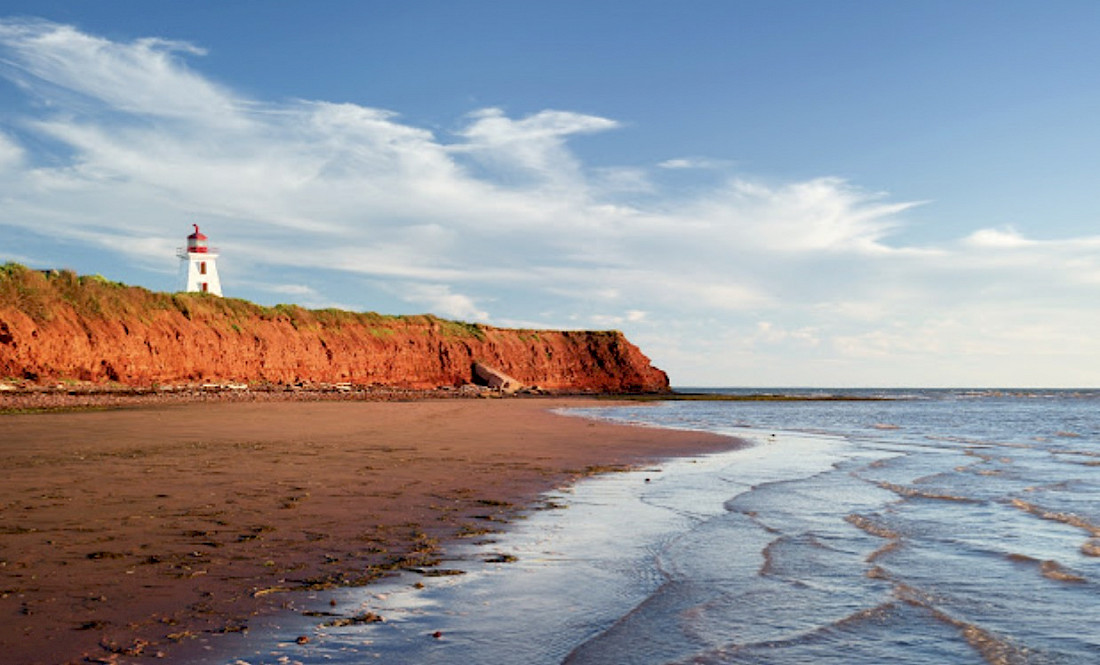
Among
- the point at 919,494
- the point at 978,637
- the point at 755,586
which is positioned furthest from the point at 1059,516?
the point at 978,637

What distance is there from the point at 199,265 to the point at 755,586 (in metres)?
74.3

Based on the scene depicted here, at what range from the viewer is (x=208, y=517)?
27.0ft

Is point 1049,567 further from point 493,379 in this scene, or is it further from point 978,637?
point 493,379

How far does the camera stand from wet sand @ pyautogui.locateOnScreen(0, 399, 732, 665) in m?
4.98

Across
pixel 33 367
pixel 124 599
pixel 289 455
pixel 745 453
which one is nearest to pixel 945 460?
pixel 745 453

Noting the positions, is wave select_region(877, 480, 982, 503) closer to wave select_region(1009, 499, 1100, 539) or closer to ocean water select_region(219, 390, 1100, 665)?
ocean water select_region(219, 390, 1100, 665)

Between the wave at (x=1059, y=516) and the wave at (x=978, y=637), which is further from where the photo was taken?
the wave at (x=1059, y=516)

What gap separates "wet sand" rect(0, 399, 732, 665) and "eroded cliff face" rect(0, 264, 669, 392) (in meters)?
23.2

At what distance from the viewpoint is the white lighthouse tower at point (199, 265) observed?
71.8 metres

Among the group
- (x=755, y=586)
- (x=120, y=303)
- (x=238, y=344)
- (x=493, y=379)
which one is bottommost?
(x=755, y=586)

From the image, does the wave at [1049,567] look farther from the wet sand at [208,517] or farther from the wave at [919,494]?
the wet sand at [208,517]

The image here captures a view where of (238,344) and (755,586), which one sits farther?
(238,344)

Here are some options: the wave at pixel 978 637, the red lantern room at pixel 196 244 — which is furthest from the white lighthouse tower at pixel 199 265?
the wave at pixel 978 637

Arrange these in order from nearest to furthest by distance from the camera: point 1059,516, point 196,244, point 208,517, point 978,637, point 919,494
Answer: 1. point 978,637
2. point 208,517
3. point 1059,516
4. point 919,494
5. point 196,244
